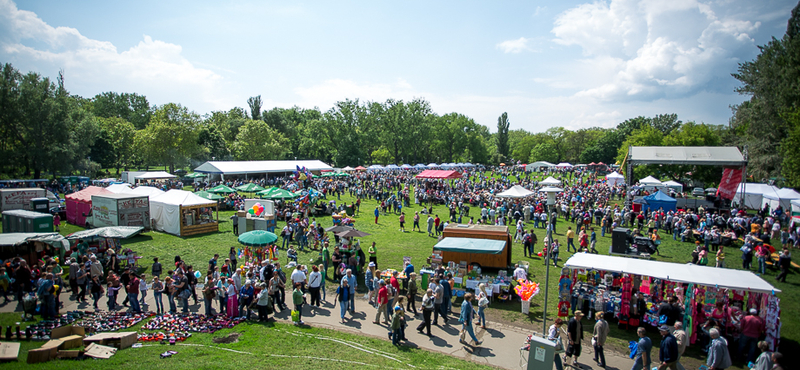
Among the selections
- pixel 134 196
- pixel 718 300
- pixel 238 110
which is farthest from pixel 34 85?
pixel 718 300

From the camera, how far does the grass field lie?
9320 millimetres

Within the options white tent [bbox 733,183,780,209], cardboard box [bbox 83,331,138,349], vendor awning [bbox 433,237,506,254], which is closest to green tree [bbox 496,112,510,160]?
white tent [bbox 733,183,780,209]

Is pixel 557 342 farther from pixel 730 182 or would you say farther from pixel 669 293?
pixel 730 182

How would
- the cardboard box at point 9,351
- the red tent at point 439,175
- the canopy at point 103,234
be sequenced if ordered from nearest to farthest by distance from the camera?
1. the cardboard box at point 9,351
2. the canopy at point 103,234
3. the red tent at point 439,175

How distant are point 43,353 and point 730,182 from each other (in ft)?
122

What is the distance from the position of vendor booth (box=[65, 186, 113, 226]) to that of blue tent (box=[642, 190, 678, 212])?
3297 cm

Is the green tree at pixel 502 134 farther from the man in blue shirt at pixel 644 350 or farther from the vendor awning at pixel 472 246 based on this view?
the man in blue shirt at pixel 644 350

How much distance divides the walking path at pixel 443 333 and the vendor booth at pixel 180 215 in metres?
7.77

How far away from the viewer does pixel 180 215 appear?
1897cm

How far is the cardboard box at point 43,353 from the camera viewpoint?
6789 millimetres

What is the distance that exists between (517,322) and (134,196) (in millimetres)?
20118

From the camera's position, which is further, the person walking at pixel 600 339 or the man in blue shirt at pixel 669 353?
the person walking at pixel 600 339

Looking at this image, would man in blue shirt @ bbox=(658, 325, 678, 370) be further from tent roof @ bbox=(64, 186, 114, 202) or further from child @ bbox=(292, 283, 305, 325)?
tent roof @ bbox=(64, 186, 114, 202)

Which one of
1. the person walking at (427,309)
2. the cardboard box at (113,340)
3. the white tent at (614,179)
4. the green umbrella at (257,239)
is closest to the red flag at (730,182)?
the white tent at (614,179)
